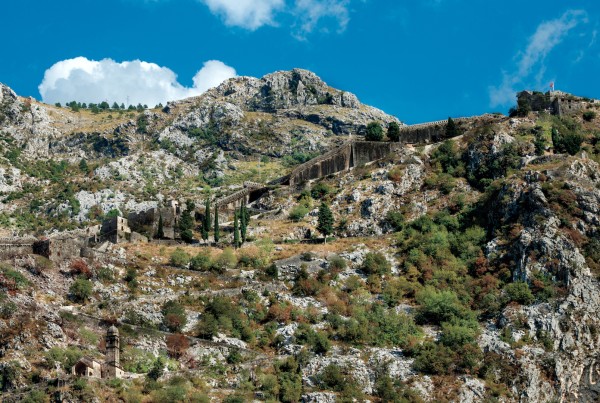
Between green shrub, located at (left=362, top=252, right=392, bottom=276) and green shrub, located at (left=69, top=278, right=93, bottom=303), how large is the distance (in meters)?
26.7

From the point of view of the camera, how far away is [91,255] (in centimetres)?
8519

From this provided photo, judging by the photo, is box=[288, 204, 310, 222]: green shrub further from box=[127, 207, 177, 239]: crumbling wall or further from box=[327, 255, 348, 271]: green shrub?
box=[327, 255, 348, 271]: green shrub

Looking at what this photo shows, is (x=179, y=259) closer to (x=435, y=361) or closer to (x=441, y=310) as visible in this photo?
(x=441, y=310)

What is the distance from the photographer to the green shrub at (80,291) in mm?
79062

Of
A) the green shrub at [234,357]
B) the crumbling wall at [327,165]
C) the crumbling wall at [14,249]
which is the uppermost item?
the crumbling wall at [327,165]

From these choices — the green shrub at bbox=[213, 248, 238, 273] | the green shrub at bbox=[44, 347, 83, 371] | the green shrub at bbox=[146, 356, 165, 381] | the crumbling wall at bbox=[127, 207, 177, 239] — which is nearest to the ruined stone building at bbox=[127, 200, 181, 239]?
the crumbling wall at bbox=[127, 207, 177, 239]

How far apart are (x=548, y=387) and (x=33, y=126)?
455 ft

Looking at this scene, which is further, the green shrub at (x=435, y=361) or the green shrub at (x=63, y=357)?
the green shrub at (x=435, y=361)

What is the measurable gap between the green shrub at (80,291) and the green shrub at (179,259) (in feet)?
39.8

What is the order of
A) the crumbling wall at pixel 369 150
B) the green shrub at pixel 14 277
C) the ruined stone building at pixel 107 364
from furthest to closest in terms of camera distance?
the crumbling wall at pixel 369 150 → the green shrub at pixel 14 277 → the ruined stone building at pixel 107 364

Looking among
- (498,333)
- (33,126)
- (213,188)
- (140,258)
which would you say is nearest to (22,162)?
(33,126)

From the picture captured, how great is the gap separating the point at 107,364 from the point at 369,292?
28330 mm

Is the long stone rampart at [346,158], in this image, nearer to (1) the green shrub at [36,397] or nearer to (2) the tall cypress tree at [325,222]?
(2) the tall cypress tree at [325,222]

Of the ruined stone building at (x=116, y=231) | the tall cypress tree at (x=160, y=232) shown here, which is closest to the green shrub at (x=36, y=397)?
the ruined stone building at (x=116, y=231)
